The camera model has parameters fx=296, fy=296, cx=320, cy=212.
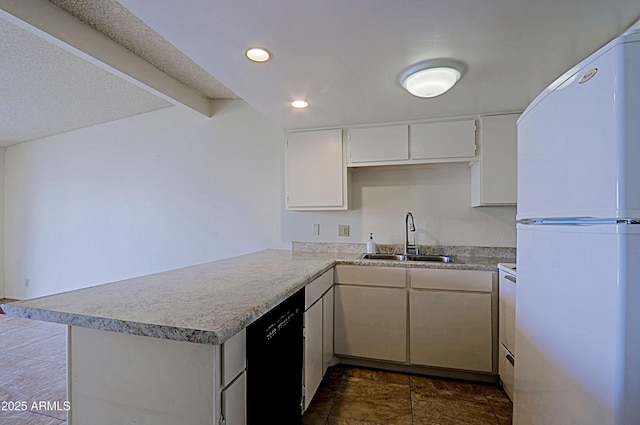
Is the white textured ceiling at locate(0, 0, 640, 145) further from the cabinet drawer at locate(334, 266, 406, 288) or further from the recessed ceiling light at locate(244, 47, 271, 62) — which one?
the cabinet drawer at locate(334, 266, 406, 288)

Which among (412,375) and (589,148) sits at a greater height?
(589,148)

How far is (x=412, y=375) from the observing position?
234cm

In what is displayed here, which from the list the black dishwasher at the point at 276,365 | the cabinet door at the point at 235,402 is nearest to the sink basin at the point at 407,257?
the black dishwasher at the point at 276,365

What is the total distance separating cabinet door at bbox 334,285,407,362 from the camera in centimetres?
231

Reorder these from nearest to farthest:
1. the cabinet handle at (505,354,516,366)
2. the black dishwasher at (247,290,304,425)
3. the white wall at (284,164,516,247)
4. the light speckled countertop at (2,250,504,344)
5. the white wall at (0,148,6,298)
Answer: the light speckled countertop at (2,250,504,344)
the black dishwasher at (247,290,304,425)
the cabinet handle at (505,354,516,366)
the white wall at (284,164,516,247)
the white wall at (0,148,6,298)

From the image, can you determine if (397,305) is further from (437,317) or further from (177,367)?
(177,367)

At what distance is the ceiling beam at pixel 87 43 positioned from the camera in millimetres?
1681

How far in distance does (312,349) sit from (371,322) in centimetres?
69

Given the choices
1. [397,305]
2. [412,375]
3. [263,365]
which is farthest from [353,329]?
[263,365]

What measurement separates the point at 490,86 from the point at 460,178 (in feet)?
3.21

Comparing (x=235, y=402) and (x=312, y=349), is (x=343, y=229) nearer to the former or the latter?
(x=312, y=349)

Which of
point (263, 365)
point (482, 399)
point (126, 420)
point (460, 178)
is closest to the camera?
point (126, 420)

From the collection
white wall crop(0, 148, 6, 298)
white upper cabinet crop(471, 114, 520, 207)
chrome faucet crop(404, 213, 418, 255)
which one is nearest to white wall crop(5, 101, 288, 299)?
white wall crop(0, 148, 6, 298)

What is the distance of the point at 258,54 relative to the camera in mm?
1525
